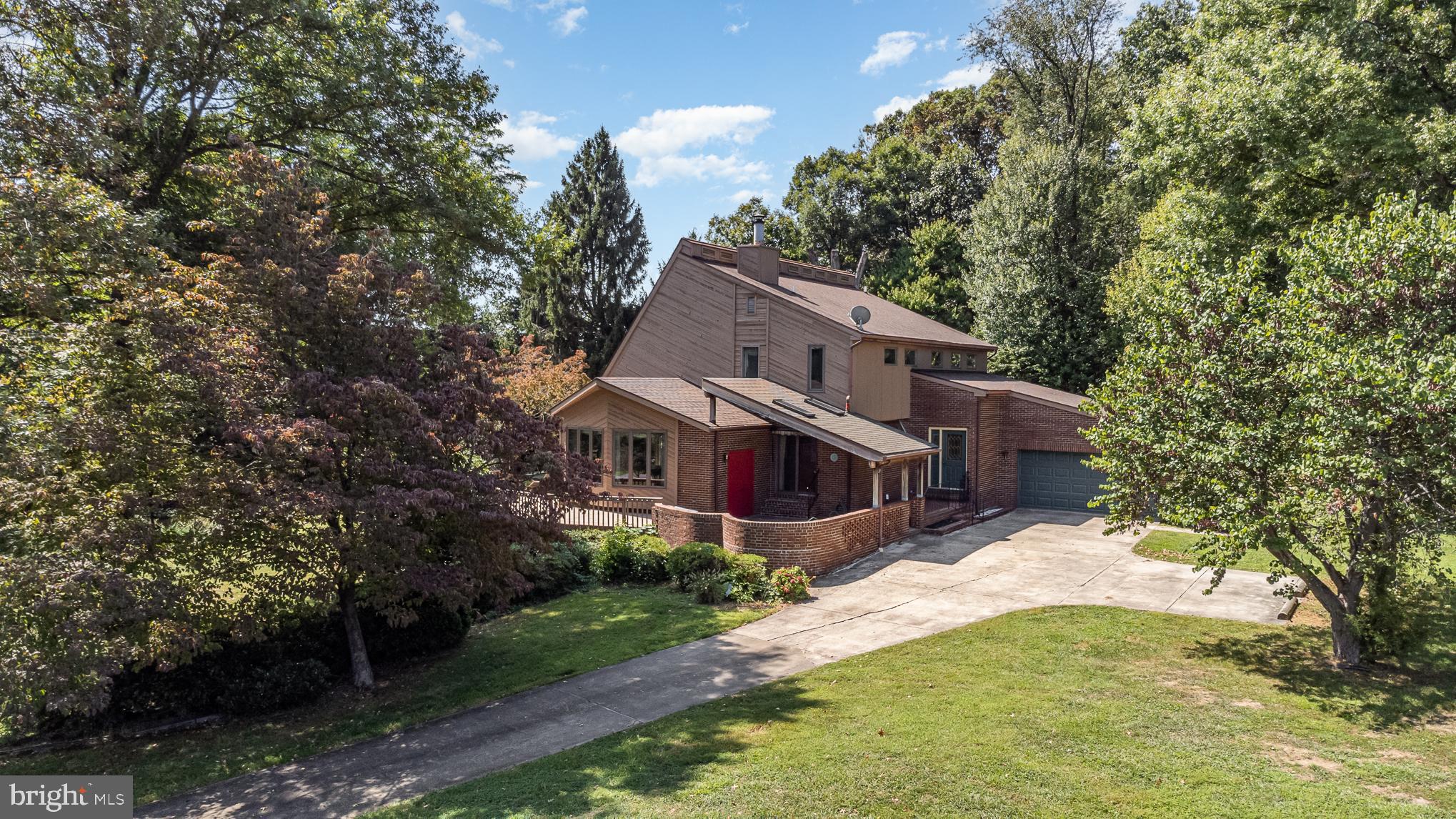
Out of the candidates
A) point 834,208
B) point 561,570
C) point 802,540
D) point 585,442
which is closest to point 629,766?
point 802,540

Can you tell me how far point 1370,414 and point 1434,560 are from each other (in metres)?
2.82

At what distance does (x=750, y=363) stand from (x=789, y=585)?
11.7m

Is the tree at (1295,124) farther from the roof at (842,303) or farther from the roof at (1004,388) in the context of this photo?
the roof at (842,303)

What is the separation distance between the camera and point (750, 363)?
27.5 meters

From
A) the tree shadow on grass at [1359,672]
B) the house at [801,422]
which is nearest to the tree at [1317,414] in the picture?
the tree shadow on grass at [1359,672]

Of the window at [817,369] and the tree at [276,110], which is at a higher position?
the tree at [276,110]

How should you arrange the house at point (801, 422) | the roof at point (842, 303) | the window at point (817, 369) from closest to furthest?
the house at point (801, 422), the window at point (817, 369), the roof at point (842, 303)

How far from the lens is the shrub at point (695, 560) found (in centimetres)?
1814

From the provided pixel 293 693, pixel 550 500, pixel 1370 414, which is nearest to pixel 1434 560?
pixel 1370 414

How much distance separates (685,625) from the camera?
1588 cm

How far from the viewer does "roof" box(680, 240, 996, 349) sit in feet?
87.2

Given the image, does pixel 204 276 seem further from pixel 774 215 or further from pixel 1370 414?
pixel 774 215

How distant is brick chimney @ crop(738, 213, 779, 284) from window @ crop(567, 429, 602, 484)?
8.49m

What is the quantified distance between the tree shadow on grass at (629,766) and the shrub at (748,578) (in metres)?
5.57
